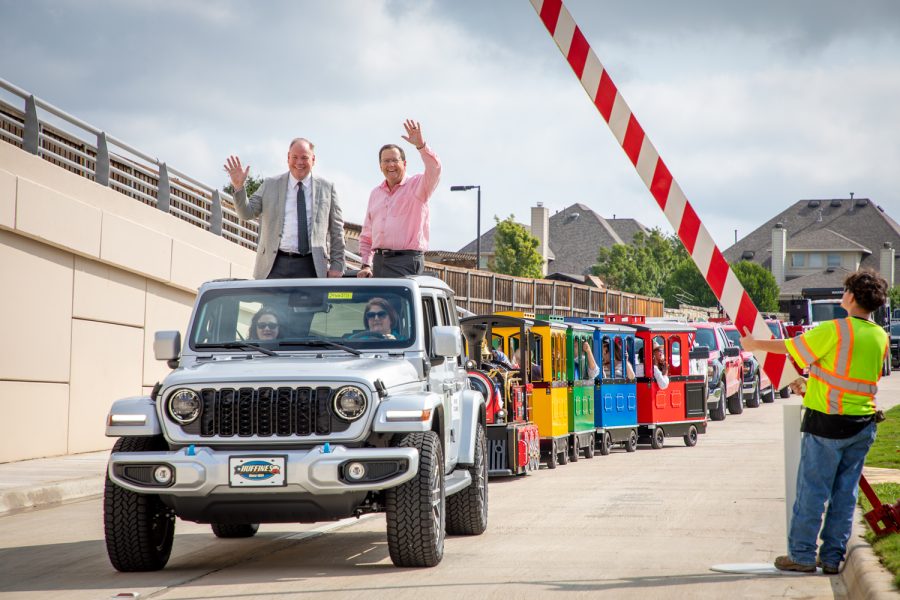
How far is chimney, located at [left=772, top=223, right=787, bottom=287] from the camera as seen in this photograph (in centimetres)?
11325

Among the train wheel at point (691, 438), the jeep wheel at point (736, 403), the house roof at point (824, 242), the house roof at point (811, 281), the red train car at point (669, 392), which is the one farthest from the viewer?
the house roof at point (824, 242)

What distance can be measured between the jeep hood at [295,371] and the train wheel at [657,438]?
1489 centimetres

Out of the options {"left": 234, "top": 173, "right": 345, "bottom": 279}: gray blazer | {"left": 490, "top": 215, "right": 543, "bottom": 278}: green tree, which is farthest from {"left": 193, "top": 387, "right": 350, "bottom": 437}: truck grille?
{"left": 490, "top": 215, "right": 543, "bottom": 278}: green tree

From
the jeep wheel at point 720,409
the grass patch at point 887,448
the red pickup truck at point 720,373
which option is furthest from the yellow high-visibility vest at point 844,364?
the jeep wheel at point 720,409

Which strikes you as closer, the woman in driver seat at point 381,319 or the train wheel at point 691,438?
the woman in driver seat at point 381,319

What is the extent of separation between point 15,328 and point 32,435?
1543mm

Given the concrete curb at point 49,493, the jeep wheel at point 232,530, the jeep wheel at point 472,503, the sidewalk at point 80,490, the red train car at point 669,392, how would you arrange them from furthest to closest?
the red train car at point 669,392 < the concrete curb at point 49,493 < the jeep wheel at point 232,530 < the jeep wheel at point 472,503 < the sidewalk at point 80,490

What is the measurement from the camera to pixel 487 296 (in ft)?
123

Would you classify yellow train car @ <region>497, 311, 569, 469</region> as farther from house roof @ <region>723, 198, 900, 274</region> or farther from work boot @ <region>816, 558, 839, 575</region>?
house roof @ <region>723, 198, 900, 274</region>

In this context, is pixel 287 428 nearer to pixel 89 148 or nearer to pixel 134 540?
pixel 134 540

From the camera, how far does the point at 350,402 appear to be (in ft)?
28.2

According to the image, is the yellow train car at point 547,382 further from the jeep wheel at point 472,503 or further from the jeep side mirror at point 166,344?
the jeep side mirror at point 166,344

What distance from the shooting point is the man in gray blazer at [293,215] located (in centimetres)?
1092

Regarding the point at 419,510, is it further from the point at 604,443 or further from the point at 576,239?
the point at 576,239
